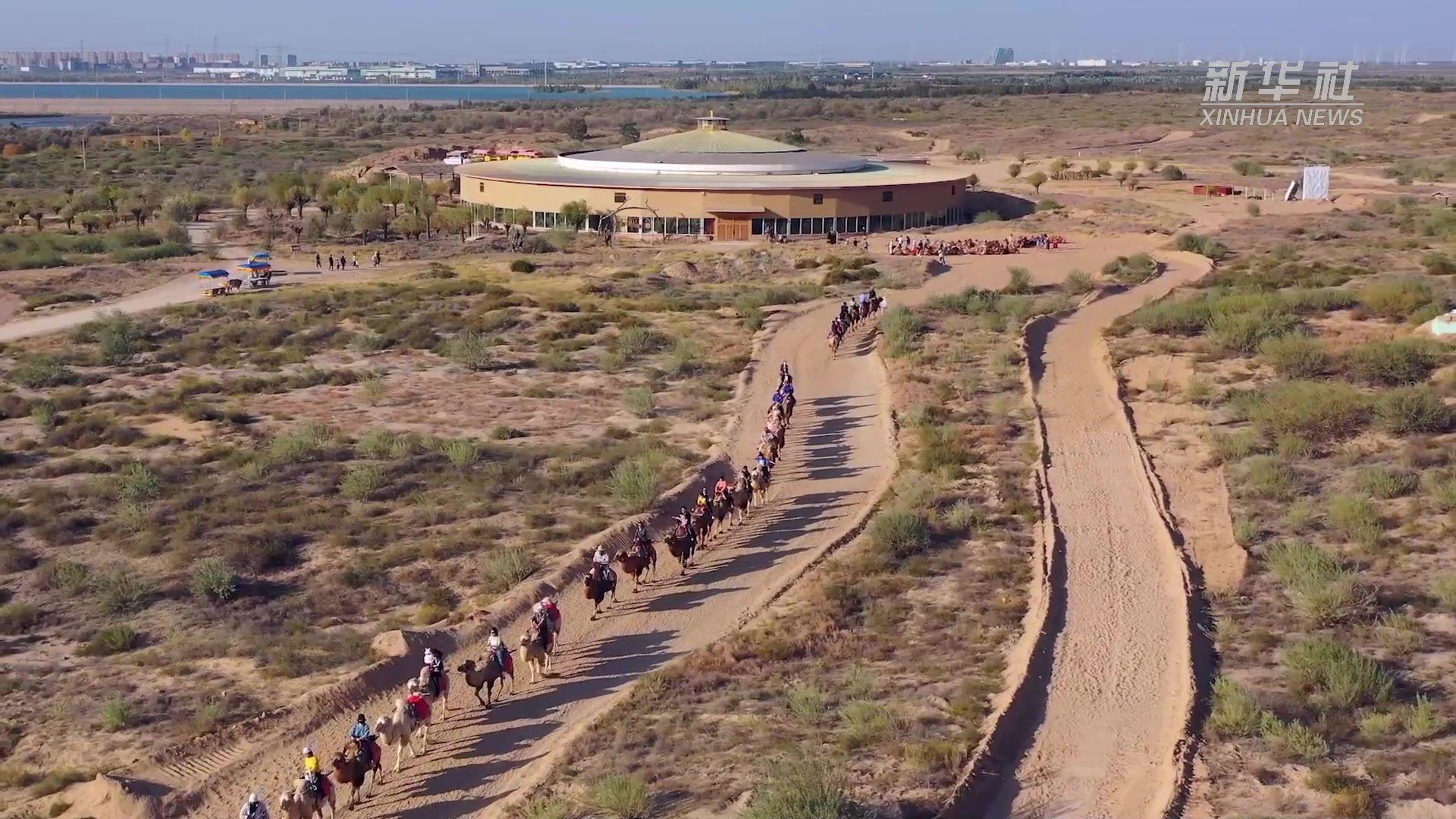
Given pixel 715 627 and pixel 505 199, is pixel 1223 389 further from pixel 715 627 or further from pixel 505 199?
pixel 505 199

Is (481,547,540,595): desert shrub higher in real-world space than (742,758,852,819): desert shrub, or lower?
lower

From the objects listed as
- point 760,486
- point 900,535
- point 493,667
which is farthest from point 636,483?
point 493,667

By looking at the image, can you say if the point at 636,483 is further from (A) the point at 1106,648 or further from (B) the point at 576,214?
(B) the point at 576,214

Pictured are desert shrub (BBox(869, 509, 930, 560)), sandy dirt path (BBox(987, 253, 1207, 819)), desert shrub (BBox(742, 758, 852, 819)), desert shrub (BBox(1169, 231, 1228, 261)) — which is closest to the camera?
desert shrub (BBox(742, 758, 852, 819))

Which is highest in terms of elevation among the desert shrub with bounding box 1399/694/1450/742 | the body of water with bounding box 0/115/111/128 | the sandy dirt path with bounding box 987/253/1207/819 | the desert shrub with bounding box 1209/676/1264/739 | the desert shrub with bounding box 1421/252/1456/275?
the desert shrub with bounding box 1421/252/1456/275

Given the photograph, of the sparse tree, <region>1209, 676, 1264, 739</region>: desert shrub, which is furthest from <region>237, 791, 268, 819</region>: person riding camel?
the sparse tree

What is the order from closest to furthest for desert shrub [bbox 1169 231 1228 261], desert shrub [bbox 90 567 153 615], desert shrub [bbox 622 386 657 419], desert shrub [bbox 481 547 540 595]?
desert shrub [bbox 90 567 153 615] → desert shrub [bbox 481 547 540 595] → desert shrub [bbox 622 386 657 419] → desert shrub [bbox 1169 231 1228 261]

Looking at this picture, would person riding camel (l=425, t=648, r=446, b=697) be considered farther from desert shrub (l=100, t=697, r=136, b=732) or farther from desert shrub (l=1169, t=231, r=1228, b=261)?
desert shrub (l=1169, t=231, r=1228, b=261)
